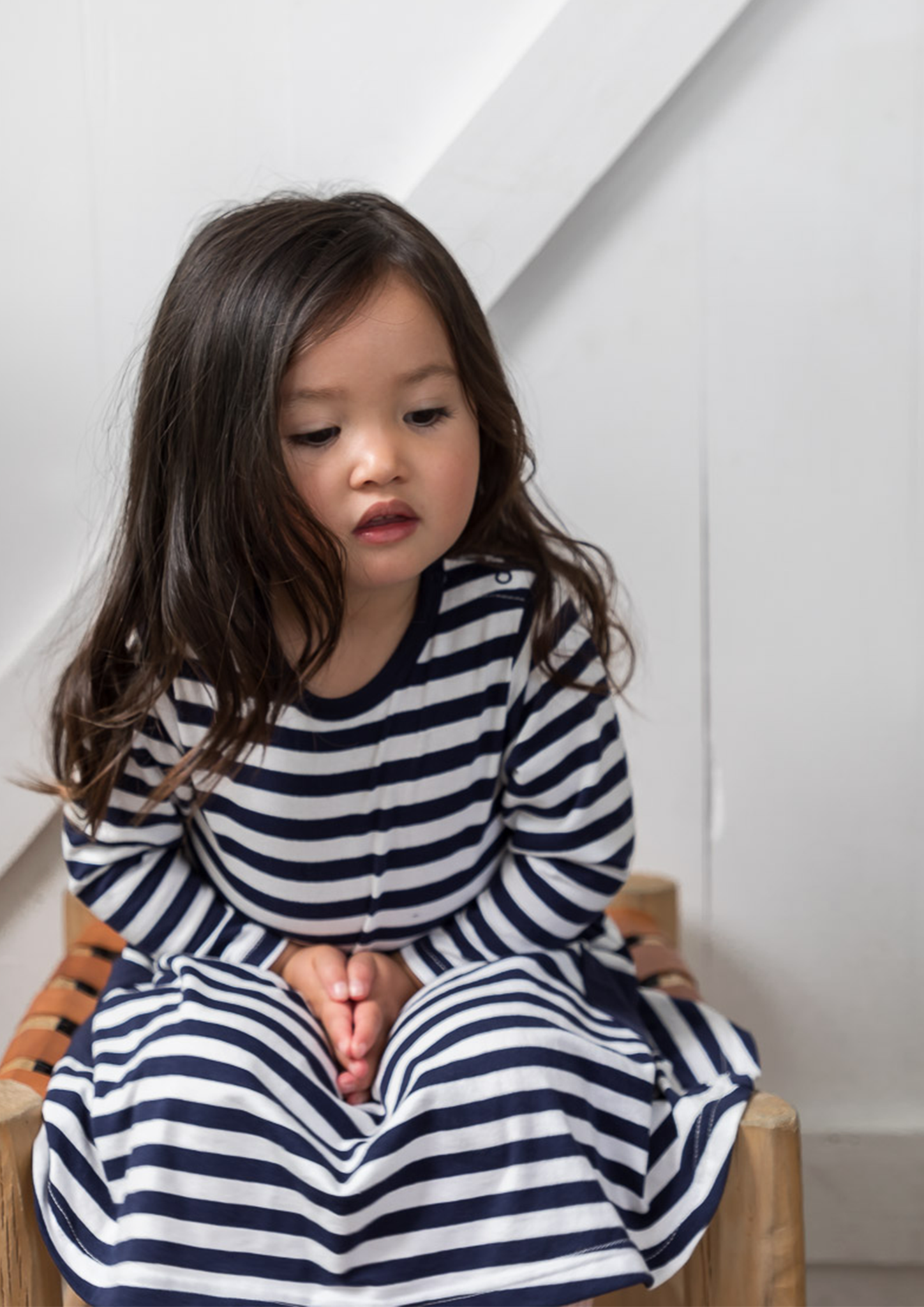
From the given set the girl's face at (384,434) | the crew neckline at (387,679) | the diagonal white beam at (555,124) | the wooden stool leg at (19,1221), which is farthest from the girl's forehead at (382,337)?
the wooden stool leg at (19,1221)

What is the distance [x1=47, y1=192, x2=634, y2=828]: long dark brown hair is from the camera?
0.68 metres

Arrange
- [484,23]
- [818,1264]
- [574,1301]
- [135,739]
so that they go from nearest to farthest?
1. [574,1301]
2. [135,739]
3. [484,23]
4. [818,1264]

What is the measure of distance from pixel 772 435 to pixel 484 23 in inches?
14.6

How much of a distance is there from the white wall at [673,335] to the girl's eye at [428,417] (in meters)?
0.32

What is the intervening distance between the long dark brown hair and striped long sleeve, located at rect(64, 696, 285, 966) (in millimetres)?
19

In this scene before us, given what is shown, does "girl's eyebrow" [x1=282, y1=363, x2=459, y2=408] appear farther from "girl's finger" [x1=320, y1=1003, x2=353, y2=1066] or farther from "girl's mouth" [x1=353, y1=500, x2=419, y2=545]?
"girl's finger" [x1=320, y1=1003, x2=353, y2=1066]

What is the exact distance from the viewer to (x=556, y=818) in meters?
0.82

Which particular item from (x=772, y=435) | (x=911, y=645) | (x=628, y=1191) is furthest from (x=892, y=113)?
(x=628, y=1191)

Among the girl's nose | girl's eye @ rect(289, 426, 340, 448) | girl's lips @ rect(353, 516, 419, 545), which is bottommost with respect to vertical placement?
girl's lips @ rect(353, 516, 419, 545)

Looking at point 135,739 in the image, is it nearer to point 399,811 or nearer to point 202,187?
point 399,811

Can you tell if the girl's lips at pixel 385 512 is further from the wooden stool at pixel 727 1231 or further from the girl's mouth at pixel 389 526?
the wooden stool at pixel 727 1231

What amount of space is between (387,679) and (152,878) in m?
0.19

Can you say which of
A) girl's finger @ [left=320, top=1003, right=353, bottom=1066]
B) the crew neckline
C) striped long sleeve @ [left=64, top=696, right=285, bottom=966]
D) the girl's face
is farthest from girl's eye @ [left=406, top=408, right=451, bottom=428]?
girl's finger @ [left=320, top=1003, right=353, bottom=1066]

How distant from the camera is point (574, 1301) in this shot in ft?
2.05
